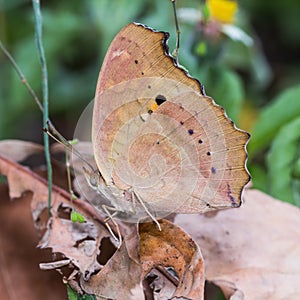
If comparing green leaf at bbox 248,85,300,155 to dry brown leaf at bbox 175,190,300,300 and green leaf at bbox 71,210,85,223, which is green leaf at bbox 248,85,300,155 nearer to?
dry brown leaf at bbox 175,190,300,300

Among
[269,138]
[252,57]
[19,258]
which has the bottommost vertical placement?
[19,258]

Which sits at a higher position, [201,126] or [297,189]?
[201,126]

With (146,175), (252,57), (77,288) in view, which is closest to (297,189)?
(146,175)

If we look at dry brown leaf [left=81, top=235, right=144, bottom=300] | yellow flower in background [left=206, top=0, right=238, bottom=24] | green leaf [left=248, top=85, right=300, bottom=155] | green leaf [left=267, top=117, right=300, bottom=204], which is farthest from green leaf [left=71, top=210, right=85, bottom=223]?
yellow flower in background [left=206, top=0, right=238, bottom=24]

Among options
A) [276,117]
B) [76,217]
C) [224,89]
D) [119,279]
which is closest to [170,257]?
[119,279]

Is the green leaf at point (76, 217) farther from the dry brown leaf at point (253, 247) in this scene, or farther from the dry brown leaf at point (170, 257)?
the dry brown leaf at point (253, 247)

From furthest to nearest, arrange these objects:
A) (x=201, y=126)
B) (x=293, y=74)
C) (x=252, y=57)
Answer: (x=293, y=74) < (x=252, y=57) < (x=201, y=126)

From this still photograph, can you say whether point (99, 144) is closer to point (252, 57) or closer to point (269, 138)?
point (269, 138)

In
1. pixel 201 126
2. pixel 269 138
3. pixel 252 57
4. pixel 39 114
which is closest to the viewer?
pixel 201 126
